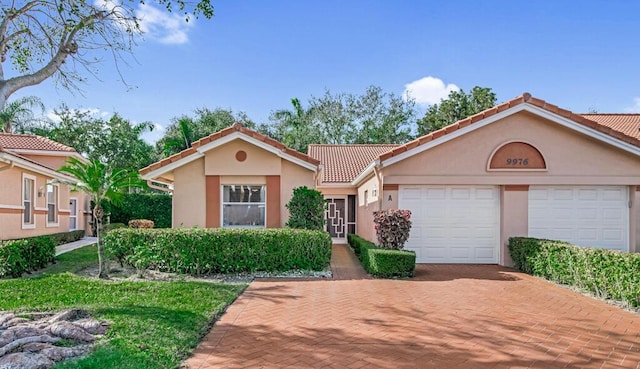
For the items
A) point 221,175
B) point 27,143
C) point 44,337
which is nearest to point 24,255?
point 221,175

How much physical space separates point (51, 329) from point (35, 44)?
6563mm

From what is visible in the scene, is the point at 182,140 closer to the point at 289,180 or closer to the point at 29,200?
the point at 29,200

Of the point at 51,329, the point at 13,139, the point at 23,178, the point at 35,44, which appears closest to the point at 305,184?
the point at 35,44

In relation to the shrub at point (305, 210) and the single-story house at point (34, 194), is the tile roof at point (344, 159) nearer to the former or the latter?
the shrub at point (305, 210)

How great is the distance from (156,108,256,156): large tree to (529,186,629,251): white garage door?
96.5 feet

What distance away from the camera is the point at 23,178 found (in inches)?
693

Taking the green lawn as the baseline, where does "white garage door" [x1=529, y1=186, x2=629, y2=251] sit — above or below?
above

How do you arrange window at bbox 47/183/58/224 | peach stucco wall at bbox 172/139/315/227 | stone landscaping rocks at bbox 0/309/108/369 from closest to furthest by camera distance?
stone landscaping rocks at bbox 0/309/108/369 < peach stucco wall at bbox 172/139/315/227 < window at bbox 47/183/58/224

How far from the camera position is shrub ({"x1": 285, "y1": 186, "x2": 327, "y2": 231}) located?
14008 millimetres

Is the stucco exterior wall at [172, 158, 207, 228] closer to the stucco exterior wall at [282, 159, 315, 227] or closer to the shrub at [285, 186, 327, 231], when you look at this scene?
the stucco exterior wall at [282, 159, 315, 227]

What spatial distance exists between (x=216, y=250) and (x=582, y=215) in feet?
38.2

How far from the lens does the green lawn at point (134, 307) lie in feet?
17.8

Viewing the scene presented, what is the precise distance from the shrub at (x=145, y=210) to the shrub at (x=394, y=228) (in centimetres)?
1876

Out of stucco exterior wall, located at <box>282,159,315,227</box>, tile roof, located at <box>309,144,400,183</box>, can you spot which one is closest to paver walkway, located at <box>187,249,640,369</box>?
stucco exterior wall, located at <box>282,159,315,227</box>
